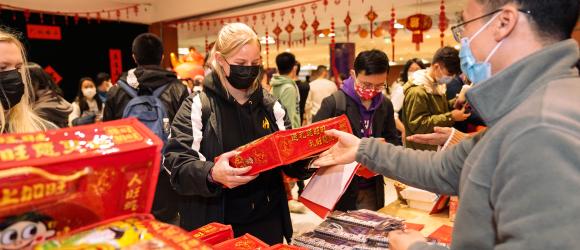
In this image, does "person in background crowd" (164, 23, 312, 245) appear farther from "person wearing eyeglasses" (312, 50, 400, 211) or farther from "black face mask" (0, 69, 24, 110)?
"person wearing eyeglasses" (312, 50, 400, 211)

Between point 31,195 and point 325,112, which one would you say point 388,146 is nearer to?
point 31,195

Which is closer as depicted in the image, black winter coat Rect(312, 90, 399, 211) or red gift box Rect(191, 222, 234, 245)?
red gift box Rect(191, 222, 234, 245)

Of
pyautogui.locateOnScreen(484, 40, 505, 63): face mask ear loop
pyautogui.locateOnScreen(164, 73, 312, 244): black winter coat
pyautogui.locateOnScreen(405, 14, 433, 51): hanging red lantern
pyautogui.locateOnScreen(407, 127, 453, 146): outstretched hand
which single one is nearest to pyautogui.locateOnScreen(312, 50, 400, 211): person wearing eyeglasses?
pyautogui.locateOnScreen(407, 127, 453, 146): outstretched hand

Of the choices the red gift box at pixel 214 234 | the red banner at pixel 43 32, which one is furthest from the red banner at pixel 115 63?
the red gift box at pixel 214 234

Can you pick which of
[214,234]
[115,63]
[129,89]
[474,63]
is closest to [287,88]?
[129,89]

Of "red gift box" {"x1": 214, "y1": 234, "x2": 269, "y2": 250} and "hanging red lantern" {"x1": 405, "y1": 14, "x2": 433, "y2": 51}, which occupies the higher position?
"hanging red lantern" {"x1": 405, "y1": 14, "x2": 433, "y2": 51}

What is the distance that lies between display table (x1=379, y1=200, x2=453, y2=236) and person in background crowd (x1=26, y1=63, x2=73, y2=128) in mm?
1951

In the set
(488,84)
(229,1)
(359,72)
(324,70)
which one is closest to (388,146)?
(488,84)

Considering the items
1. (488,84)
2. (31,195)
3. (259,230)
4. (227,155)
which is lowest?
(259,230)

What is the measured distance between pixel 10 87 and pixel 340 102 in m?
1.85

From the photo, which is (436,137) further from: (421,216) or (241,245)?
(241,245)

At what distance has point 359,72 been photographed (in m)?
2.75

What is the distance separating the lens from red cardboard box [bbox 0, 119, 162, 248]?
0.73 metres

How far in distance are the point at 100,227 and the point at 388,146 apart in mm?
919
